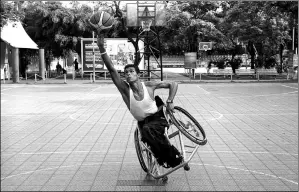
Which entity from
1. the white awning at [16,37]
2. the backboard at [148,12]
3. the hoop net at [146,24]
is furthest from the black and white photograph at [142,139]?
the hoop net at [146,24]

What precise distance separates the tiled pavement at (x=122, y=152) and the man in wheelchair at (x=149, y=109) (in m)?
0.44

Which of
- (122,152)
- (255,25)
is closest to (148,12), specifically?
(255,25)

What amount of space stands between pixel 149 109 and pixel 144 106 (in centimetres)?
8

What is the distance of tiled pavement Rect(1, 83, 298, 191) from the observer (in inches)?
221

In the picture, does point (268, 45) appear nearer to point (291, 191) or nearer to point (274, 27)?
point (274, 27)

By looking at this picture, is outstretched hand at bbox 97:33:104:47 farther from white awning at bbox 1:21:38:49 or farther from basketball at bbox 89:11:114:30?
white awning at bbox 1:21:38:49

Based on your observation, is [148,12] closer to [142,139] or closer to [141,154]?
[141,154]

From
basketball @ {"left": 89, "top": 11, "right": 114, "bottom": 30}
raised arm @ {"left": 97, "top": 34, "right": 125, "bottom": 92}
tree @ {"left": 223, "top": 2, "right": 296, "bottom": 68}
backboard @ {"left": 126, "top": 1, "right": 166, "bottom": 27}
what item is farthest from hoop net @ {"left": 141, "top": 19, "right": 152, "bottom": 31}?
raised arm @ {"left": 97, "top": 34, "right": 125, "bottom": 92}

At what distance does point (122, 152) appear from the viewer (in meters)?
7.50

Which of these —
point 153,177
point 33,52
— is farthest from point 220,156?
point 33,52

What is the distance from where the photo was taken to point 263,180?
5.75 m

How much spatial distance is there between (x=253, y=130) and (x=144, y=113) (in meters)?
4.93

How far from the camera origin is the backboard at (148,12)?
87.3ft

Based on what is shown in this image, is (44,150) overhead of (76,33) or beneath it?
beneath
